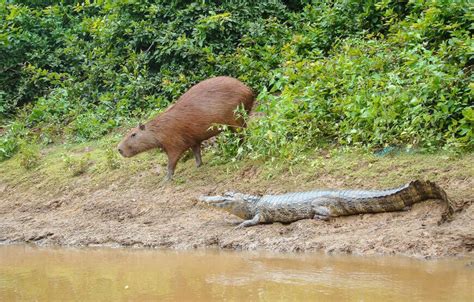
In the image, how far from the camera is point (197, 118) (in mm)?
8914

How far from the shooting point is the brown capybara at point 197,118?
8.91 meters

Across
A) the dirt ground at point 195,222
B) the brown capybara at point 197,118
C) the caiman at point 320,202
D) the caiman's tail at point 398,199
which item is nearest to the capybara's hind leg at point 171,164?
the brown capybara at point 197,118

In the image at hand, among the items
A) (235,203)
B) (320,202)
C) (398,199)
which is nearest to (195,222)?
(235,203)

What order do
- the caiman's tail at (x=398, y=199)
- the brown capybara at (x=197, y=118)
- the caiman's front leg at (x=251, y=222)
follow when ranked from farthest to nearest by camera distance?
the brown capybara at (x=197, y=118), the caiman's front leg at (x=251, y=222), the caiman's tail at (x=398, y=199)

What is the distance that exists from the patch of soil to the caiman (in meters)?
0.08

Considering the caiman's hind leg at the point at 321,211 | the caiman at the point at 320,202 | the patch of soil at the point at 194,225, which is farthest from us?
the caiman's hind leg at the point at 321,211

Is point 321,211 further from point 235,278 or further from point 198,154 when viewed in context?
point 198,154

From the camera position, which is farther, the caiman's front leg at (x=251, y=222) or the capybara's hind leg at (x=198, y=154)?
the capybara's hind leg at (x=198, y=154)

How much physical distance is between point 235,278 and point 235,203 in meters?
2.44

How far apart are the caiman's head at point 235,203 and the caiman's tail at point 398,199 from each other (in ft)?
3.47

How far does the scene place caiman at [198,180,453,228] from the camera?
6.11m

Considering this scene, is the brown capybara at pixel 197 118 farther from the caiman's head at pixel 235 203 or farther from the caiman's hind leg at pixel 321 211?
the caiman's hind leg at pixel 321 211

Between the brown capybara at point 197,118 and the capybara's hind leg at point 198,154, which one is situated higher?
the brown capybara at point 197,118

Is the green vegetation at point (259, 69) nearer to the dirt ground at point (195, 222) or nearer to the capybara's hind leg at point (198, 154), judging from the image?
the capybara's hind leg at point (198, 154)
